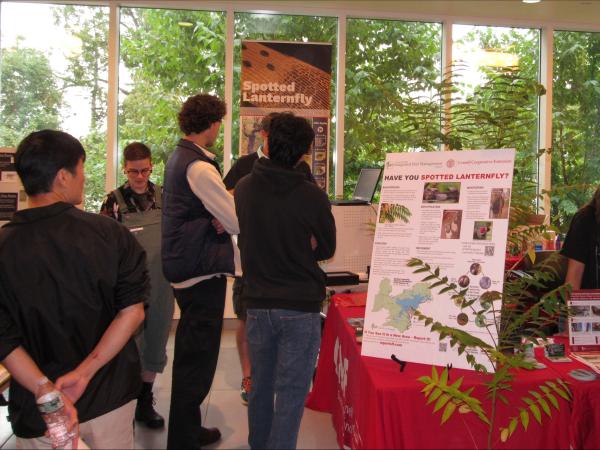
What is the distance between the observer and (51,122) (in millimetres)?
5105

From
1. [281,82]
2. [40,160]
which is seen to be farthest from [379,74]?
[40,160]

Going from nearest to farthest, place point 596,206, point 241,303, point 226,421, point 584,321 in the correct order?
point 584,321 < point 596,206 < point 226,421 < point 241,303

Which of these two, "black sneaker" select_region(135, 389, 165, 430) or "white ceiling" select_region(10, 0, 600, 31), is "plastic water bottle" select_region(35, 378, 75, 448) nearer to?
"black sneaker" select_region(135, 389, 165, 430)

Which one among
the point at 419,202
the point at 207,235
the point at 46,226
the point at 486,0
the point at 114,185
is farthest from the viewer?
the point at 114,185

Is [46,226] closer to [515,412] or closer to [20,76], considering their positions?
[515,412]

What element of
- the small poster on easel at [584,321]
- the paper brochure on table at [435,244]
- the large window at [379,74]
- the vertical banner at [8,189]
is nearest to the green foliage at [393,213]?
the paper brochure on table at [435,244]

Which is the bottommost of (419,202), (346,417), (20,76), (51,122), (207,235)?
(346,417)

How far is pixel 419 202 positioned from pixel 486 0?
3.64 m

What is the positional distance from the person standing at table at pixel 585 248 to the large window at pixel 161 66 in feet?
12.5

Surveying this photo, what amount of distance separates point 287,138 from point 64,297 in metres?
1.02

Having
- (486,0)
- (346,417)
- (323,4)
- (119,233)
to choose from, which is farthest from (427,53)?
(119,233)

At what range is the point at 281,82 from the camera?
5.19 m

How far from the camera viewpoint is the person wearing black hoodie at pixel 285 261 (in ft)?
6.60

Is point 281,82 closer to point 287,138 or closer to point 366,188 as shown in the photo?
point 366,188
